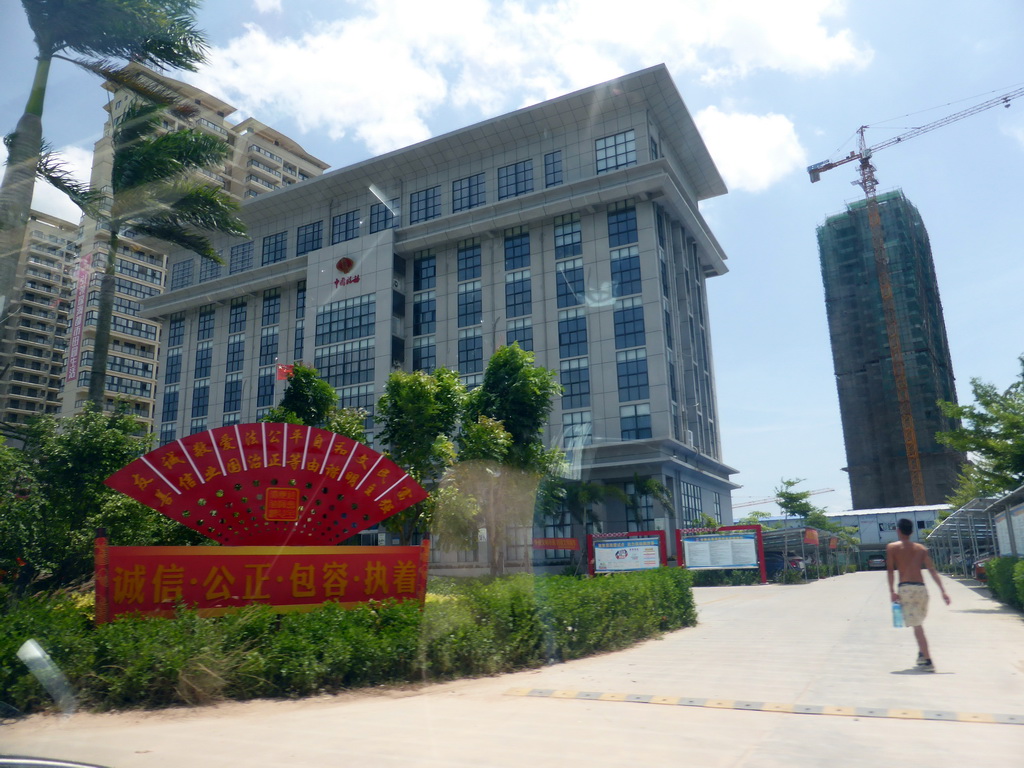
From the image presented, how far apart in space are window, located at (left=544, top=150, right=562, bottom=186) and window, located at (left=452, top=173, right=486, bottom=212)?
15.6 ft

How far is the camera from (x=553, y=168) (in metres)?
46.1

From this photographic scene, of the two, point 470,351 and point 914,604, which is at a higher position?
point 470,351

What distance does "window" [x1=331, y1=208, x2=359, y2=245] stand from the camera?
52.4 meters

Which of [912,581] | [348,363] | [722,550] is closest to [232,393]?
[348,363]

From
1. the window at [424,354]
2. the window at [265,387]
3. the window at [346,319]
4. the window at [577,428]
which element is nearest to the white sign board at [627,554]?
the window at [577,428]

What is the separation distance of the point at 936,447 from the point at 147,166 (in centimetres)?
8439

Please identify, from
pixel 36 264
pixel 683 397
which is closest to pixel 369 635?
pixel 683 397

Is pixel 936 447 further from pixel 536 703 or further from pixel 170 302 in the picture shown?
pixel 536 703

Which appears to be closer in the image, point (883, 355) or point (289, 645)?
point (289, 645)

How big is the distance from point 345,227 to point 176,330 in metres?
18.3

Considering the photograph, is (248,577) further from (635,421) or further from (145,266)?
(145,266)

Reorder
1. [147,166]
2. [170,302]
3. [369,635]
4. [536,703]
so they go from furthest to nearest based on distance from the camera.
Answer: [170,302], [147,166], [369,635], [536,703]

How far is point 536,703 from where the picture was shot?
665cm

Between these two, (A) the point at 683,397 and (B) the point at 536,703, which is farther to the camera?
(A) the point at 683,397
